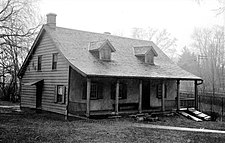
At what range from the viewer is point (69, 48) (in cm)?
2050

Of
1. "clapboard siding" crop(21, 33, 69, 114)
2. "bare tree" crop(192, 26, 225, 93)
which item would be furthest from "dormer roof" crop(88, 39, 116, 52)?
"bare tree" crop(192, 26, 225, 93)

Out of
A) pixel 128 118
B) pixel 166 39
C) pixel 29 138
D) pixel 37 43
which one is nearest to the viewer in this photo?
pixel 29 138

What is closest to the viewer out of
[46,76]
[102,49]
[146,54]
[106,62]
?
[106,62]

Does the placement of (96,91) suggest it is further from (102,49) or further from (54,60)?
(54,60)

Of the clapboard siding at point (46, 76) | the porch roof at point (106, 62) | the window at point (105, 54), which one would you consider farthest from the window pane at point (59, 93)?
the window at point (105, 54)

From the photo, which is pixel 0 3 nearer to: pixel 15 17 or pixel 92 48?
pixel 15 17

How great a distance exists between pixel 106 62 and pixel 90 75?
409 centimetres

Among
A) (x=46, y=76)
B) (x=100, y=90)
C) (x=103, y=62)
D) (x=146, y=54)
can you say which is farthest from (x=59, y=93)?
(x=146, y=54)

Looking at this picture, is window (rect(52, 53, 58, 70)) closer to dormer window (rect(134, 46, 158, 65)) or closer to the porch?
the porch

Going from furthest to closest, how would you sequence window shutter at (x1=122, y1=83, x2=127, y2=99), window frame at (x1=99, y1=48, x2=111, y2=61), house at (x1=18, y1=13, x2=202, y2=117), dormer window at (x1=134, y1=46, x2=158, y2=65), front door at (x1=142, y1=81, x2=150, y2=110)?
front door at (x1=142, y1=81, x2=150, y2=110), dormer window at (x1=134, y1=46, x2=158, y2=65), window shutter at (x1=122, y1=83, x2=127, y2=99), window frame at (x1=99, y1=48, x2=111, y2=61), house at (x1=18, y1=13, x2=202, y2=117)

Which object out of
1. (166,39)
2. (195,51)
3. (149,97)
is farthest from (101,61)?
(195,51)

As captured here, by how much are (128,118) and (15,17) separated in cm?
1513

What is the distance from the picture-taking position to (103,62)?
20.9 meters

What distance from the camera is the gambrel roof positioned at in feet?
62.5
